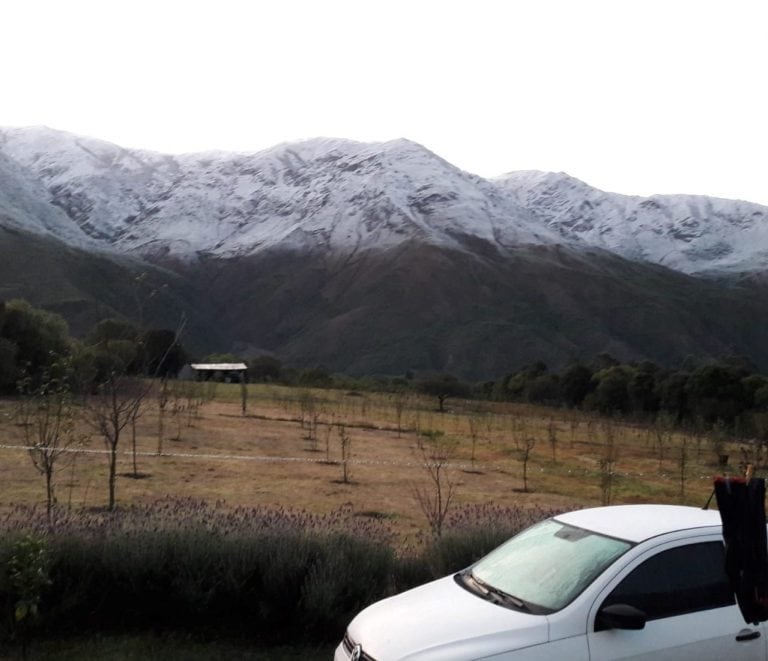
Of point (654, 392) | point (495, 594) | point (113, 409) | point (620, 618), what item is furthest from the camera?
point (654, 392)

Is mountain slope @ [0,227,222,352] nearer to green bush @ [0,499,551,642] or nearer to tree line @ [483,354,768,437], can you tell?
tree line @ [483,354,768,437]

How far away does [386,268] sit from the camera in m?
134

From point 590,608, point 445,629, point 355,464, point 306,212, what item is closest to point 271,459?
point 355,464

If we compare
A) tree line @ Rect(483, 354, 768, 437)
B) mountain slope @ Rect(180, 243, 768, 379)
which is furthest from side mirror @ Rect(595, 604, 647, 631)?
mountain slope @ Rect(180, 243, 768, 379)

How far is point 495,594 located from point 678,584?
3.09 ft

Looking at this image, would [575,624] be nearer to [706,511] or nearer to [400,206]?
[706,511]

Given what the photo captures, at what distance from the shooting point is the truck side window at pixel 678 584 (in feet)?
13.0

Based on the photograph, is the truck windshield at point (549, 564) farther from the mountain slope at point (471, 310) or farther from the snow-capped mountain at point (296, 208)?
the snow-capped mountain at point (296, 208)

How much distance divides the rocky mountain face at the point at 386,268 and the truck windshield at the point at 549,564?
82111mm

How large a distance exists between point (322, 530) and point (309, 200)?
18054 cm

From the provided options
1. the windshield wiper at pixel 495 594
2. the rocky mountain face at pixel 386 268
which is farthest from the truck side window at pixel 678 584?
the rocky mountain face at pixel 386 268

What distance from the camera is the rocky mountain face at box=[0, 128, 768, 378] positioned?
99.6m

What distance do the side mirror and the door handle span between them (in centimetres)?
59

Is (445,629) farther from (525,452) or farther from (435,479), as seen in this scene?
(525,452)
